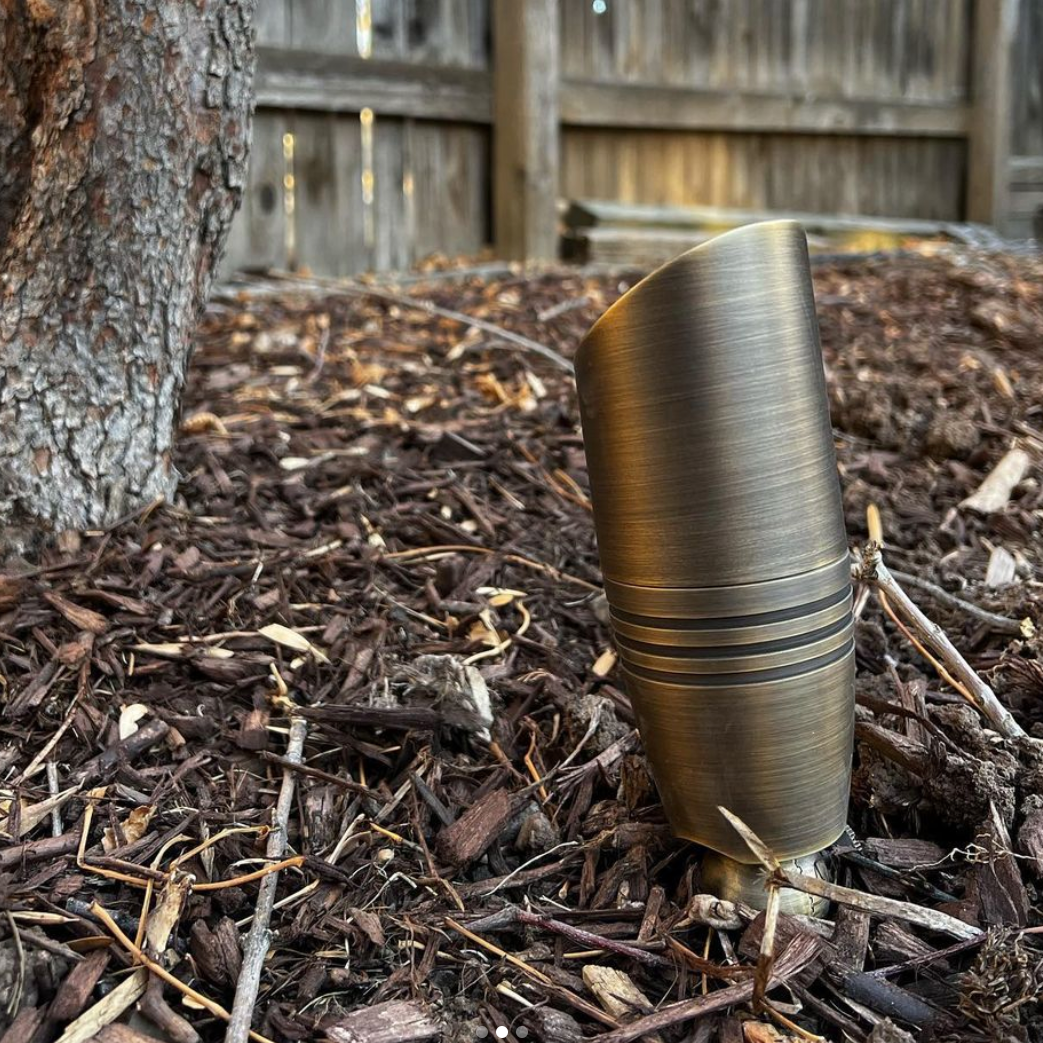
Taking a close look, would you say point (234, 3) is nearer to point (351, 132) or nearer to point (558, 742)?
point (558, 742)

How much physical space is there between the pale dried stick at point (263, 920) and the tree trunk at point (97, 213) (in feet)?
2.47

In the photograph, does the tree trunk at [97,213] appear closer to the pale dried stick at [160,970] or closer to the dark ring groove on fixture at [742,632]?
the pale dried stick at [160,970]

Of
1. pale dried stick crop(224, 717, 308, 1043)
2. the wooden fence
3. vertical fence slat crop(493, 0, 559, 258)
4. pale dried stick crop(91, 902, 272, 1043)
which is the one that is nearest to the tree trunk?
pale dried stick crop(224, 717, 308, 1043)

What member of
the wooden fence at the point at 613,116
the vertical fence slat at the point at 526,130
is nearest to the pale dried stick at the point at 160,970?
the wooden fence at the point at 613,116

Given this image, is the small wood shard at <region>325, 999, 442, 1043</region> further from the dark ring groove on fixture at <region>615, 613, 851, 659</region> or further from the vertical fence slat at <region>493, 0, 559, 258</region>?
the vertical fence slat at <region>493, 0, 559, 258</region>

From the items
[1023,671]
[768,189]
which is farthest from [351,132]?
[1023,671]

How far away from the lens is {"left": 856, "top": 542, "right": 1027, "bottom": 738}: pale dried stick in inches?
64.3

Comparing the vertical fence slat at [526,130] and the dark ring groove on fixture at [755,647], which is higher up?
the vertical fence slat at [526,130]

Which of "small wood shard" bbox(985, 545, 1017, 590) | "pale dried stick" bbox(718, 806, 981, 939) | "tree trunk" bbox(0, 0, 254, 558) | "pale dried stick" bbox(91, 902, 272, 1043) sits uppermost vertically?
"tree trunk" bbox(0, 0, 254, 558)

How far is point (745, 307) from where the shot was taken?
1307mm

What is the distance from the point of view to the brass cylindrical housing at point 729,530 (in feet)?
4.30

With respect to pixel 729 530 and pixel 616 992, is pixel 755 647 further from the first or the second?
pixel 616 992

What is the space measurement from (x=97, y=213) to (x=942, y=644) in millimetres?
1628

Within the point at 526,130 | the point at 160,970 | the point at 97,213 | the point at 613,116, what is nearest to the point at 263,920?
the point at 160,970
